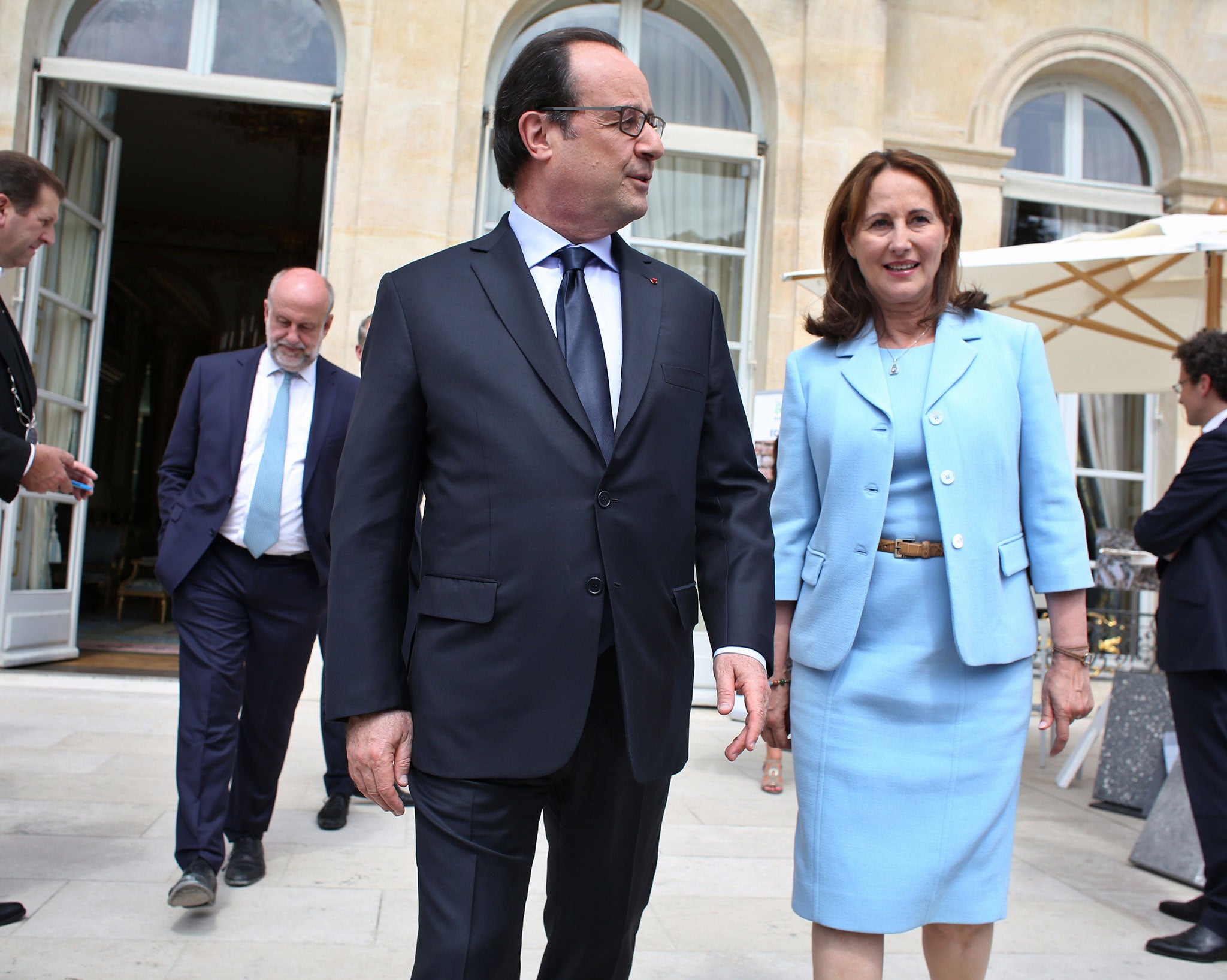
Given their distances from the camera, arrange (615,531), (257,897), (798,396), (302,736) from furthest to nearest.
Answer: (302,736) < (257,897) < (798,396) < (615,531)

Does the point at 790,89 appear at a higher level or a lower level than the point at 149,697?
higher

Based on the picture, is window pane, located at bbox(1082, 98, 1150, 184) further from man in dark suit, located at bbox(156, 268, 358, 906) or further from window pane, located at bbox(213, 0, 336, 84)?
man in dark suit, located at bbox(156, 268, 358, 906)

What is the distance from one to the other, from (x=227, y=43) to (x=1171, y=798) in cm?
738

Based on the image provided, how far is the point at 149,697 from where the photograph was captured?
22.0 feet

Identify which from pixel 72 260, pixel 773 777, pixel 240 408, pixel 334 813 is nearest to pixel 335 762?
pixel 334 813

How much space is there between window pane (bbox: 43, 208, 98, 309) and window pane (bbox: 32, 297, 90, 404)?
14cm

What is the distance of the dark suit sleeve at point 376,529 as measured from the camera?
167cm

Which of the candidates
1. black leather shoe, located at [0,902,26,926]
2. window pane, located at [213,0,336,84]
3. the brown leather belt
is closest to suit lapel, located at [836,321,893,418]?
the brown leather belt

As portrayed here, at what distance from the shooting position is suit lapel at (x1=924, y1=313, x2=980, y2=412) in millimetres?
2232

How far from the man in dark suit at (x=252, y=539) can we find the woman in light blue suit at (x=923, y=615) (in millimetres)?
1987

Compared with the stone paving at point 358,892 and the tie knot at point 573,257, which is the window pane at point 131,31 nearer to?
the stone paving at point 358,892

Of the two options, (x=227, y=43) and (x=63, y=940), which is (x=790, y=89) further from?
(x=63, y=940)

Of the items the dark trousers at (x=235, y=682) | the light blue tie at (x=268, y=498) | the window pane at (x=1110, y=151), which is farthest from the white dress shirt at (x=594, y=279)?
the window pane at (x=1110, y=151)

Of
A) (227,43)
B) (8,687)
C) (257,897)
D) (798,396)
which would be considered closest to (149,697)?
(8,687)
